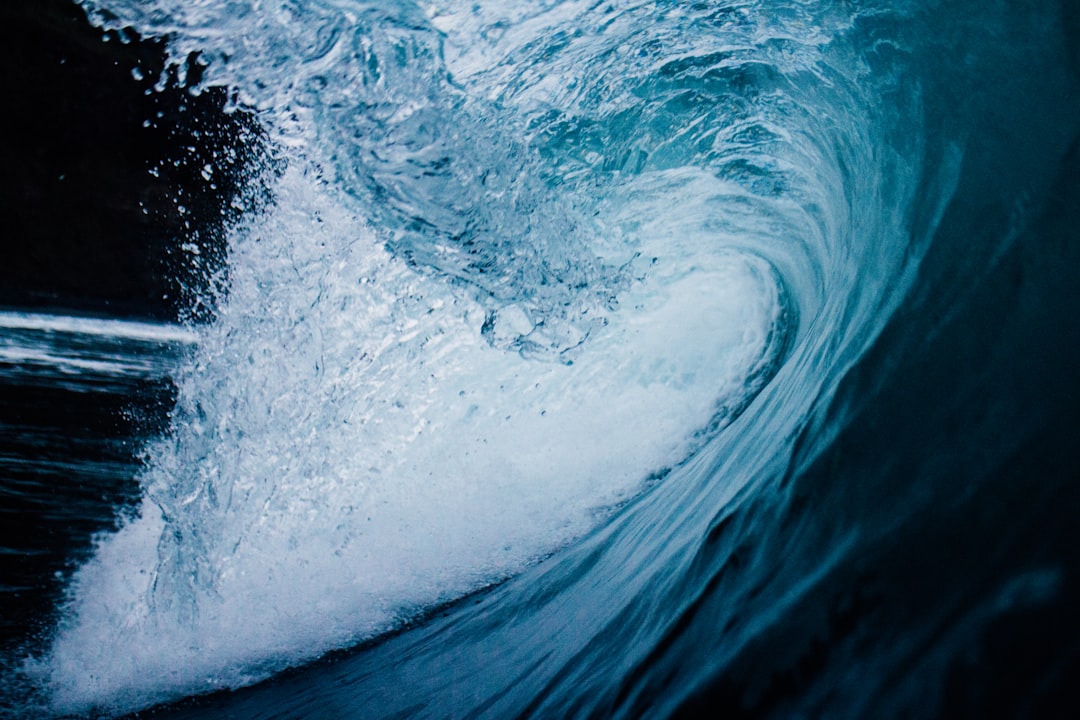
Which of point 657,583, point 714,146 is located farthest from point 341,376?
point 714,146

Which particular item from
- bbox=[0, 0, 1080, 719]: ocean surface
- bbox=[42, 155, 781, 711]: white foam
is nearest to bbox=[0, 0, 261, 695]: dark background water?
bbox=[0, 0, 1080, 719]: ocean surface

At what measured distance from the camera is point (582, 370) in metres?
1.97

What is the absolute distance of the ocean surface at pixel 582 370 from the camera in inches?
37.4

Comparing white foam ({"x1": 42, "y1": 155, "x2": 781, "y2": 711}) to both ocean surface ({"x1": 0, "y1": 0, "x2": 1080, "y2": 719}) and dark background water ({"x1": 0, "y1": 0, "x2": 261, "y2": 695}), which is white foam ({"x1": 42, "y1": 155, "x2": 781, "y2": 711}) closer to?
ocean surface ({"x1": 0, "y1": 0, "x2": 1080, "y2": 719})

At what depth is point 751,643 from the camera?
788 millimetres

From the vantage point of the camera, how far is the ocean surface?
951 mm

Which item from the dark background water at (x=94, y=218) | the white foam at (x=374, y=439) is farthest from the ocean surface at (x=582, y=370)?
the dark background water at (x=94, y=218)

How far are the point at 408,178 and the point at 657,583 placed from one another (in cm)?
108

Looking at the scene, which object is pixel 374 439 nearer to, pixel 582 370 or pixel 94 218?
pixel 582 370

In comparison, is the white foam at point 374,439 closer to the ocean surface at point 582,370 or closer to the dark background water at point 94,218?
the ocean surface at point 582,370

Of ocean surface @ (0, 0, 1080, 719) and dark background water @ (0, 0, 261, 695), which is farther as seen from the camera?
dark background water @ (0, 0, 261, 695)

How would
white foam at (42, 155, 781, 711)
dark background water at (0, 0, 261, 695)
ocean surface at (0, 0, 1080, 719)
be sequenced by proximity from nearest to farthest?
ocean surface at (0, 0, 1080, 719) < white foam at (42, 155, 781, 711) < dark background water at (0, 0, 261, 695)

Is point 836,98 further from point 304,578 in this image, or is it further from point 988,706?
point 304,578

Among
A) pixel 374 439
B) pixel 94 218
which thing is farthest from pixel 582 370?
pixel 94 218
